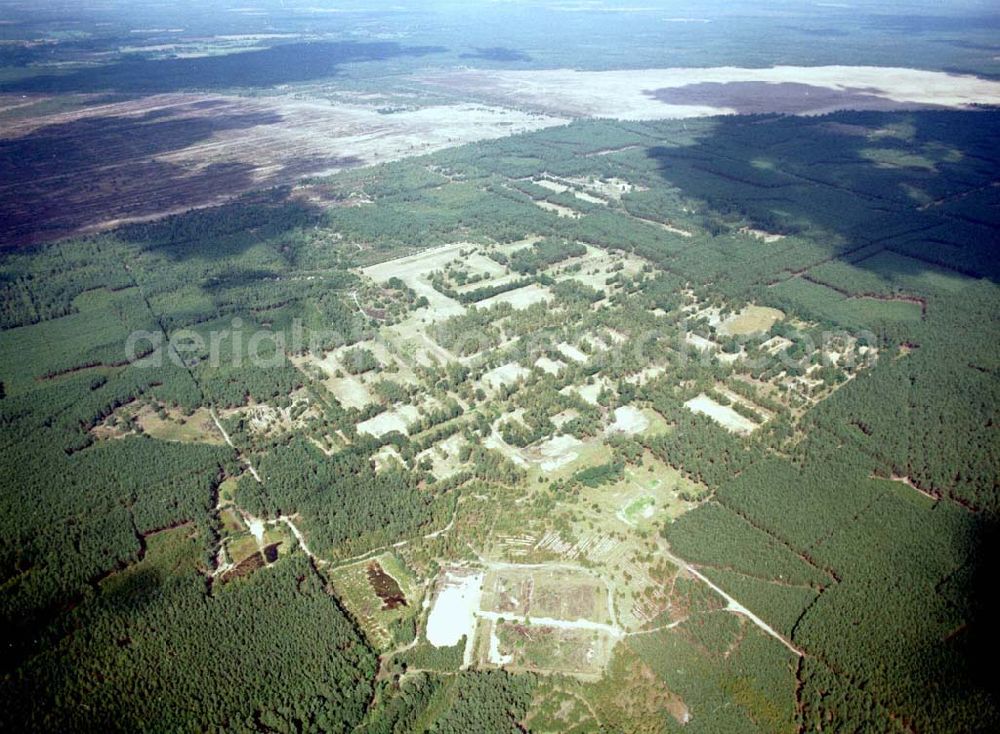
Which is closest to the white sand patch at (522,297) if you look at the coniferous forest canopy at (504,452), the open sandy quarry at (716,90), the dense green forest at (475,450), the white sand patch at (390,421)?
the coniferous forest canopy at (504,452)

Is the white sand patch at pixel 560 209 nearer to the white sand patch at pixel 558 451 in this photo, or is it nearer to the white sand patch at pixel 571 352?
the white sand patch at pixel 571 352

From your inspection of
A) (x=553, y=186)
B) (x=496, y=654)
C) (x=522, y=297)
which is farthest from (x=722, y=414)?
(x=553, y=186)

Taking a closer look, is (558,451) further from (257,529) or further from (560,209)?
(560,209)

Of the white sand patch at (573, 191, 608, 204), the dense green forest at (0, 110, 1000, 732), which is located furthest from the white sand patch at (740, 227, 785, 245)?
the white sand patch at (573, 191, 608, 204)

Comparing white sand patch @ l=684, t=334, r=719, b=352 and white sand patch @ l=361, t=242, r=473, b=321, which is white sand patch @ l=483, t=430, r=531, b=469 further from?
white sand patch @ l=684, t=334, r=719, b=352

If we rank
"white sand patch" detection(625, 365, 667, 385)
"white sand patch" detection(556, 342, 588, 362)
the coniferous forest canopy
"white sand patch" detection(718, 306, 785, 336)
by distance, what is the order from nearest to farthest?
1. the coniferous forest canopy
2. "white sand patch" detection(625, 365, 667, 385)
3. "white sand patch" detection(556, 342, 588, 362)
4. "white sand patch" detection(718, 306, 785, 336)

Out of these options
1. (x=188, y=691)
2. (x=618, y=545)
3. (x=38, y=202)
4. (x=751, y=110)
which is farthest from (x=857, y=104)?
(x=188, y=691)
